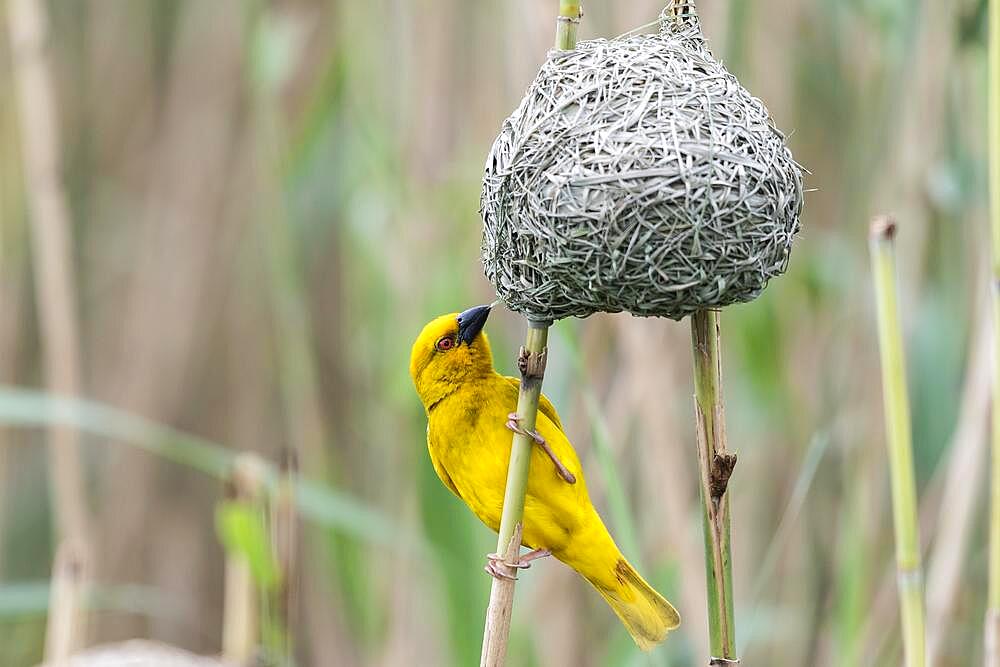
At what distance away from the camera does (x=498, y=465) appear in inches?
88.4

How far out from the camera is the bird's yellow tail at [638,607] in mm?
2203

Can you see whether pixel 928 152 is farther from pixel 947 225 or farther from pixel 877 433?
pixel 877 433

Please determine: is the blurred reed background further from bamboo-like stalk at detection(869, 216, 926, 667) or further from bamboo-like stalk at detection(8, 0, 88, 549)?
bamboo-like stalk at detection(869, 216, 926, 667)

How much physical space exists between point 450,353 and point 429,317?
828 mm

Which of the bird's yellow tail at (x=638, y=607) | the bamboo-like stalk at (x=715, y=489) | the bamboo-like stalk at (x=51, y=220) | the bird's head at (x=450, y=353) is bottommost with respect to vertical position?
the bird's yellow tail at (x=638, y=607)

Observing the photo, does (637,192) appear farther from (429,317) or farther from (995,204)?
(429,317)

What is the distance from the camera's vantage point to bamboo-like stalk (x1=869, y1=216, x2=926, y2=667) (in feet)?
5.06

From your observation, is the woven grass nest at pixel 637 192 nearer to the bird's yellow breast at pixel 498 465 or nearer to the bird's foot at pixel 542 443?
the bird's foot at pixel 542 443

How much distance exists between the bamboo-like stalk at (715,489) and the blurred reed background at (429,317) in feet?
1.36

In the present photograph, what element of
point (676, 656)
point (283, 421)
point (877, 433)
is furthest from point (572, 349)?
point (283, 421)

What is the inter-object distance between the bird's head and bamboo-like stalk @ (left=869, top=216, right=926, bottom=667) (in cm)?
88

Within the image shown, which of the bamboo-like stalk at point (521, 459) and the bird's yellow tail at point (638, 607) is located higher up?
the bamboo-like stalk at point (521, 459)

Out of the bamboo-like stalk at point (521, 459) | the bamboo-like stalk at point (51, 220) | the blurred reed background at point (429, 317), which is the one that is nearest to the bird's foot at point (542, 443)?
the bamboo-like stalk at point (521, 459)

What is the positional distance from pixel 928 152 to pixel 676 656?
59.6 inches
